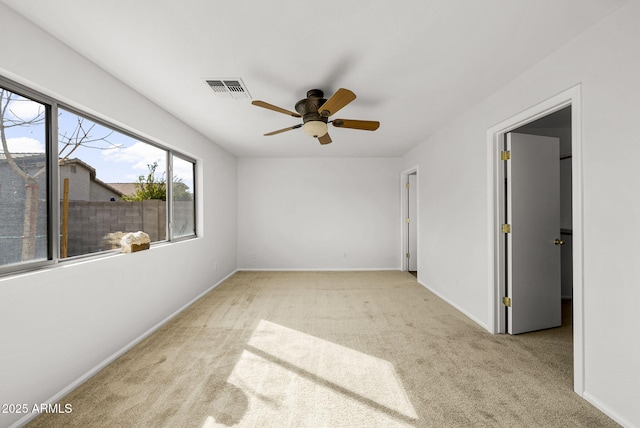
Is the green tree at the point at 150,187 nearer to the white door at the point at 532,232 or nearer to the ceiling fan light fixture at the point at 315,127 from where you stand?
the ceiling fan light fixture at the point at 315,127

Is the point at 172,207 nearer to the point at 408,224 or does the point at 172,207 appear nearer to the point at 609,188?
the point at 609,188

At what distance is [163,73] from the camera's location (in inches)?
86.7

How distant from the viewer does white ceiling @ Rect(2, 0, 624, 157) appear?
1.51 m

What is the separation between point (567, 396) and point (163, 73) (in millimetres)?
3892

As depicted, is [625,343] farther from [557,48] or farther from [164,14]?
[164,14]

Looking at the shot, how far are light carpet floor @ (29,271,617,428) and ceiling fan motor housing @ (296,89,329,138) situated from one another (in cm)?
209

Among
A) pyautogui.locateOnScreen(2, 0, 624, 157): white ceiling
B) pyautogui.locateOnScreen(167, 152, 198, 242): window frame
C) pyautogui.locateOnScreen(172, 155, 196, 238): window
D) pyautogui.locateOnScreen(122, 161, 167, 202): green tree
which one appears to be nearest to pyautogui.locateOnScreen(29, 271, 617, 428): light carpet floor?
pyautogui.locateOnScreen(167, 152, 198, 242): window frame

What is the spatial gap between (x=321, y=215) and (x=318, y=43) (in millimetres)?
3984

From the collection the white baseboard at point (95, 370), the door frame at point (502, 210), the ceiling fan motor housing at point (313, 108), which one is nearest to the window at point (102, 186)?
the white baseboard at point (95, 370)

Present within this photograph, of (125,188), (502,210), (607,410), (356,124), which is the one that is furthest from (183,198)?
(607,410)

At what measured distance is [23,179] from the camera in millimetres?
1694

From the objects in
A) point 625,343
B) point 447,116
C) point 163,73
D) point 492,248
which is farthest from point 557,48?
point 163,73

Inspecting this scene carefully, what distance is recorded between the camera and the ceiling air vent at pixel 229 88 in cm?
234

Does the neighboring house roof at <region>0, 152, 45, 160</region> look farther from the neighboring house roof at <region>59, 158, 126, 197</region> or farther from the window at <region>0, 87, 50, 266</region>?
the neighboring house roof at <region>59, 158, 126, 197</region>
